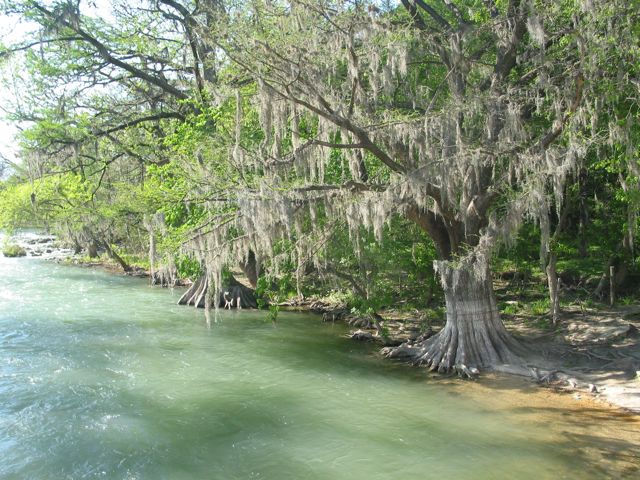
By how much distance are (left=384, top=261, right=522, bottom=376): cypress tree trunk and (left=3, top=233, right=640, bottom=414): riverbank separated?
17.8 inches

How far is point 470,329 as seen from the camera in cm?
1069

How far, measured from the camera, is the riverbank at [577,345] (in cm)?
916

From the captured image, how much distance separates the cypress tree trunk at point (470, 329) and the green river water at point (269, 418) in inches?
30.4

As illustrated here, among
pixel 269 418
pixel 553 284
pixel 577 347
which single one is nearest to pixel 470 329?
pixel 577 347

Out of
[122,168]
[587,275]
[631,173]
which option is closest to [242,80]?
[631,173]

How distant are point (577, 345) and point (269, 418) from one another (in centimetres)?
689

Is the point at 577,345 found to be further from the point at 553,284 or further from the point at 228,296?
the point at 228,296

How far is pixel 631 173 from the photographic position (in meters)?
8.95

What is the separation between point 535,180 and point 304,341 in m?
7.13

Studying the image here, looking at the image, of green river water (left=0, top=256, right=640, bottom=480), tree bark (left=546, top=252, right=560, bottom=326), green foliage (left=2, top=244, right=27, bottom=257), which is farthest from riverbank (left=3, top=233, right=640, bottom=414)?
green foliage (left=2, top=244, right=27, bottom=257)

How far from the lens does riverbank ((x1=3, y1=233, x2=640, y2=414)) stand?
9.16 meters

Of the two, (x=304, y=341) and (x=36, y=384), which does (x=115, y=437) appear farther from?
(x=304, y=341)

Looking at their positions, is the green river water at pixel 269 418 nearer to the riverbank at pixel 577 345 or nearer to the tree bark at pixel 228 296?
the riverbank at pixel 577 345

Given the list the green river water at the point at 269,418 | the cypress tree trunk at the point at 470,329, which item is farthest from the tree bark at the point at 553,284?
the green river water at the point at 269,418
